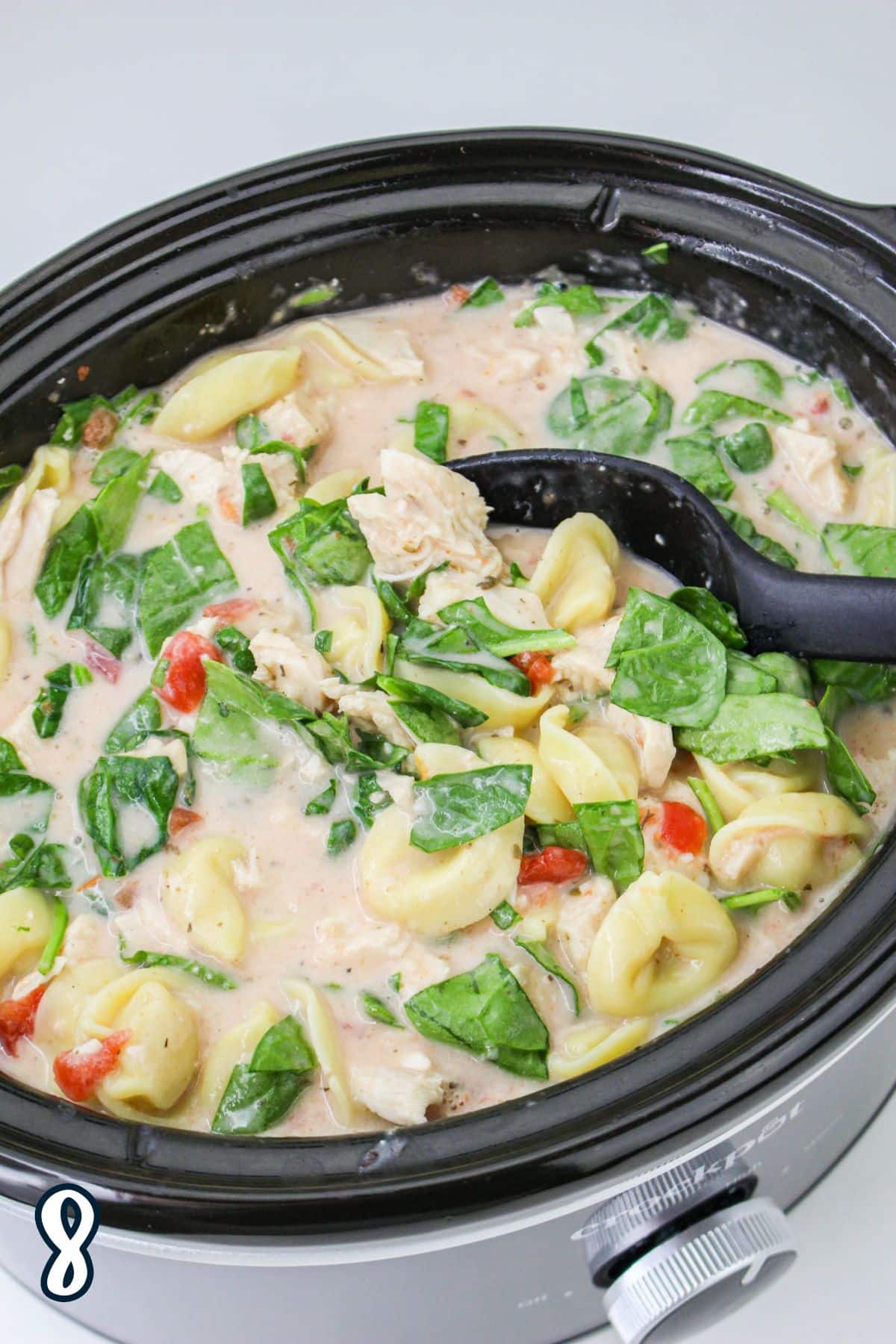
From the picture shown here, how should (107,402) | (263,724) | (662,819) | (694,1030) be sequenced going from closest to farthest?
(694,1030) < (662,819) < (263,724) < (107,402)

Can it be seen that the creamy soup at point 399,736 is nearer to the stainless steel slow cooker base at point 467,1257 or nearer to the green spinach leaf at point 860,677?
the green spinach leaf at point 860,677

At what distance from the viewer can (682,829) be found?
2.46 metres

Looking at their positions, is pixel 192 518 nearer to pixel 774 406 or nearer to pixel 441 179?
pixel 441 179

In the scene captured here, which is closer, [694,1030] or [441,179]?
[694,1030]

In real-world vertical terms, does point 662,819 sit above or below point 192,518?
below

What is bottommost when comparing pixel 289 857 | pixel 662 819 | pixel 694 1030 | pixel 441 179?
pixel 694 1030

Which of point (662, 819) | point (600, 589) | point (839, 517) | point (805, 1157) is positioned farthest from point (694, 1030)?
point (839, 517)

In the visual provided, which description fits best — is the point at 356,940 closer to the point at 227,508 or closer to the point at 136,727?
the point at 136,727

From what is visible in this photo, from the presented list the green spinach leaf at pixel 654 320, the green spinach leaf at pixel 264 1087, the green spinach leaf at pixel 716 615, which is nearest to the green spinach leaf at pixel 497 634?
the green spinach leaf at pixel 716 615

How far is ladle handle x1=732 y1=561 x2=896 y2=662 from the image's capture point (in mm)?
2408

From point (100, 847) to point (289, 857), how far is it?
1.07 ft

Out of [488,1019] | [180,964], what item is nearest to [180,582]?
[180,964]

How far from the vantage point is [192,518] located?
3031 millimetres

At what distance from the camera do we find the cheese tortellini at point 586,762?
8.00 feet
